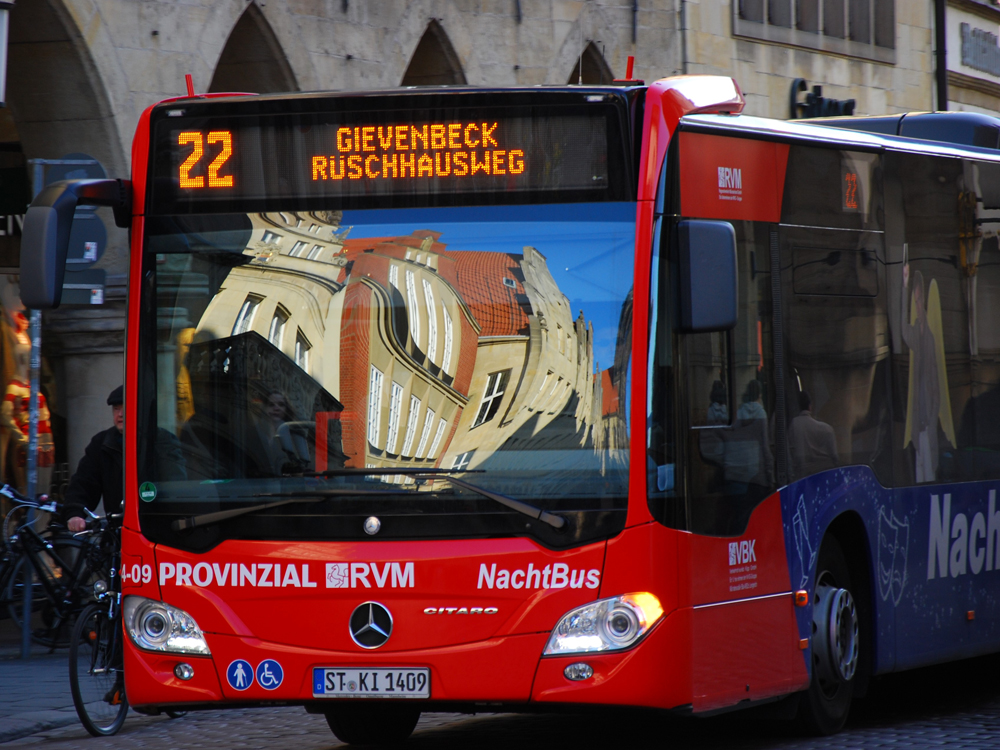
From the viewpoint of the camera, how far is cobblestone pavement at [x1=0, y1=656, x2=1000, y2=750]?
26.6 ft

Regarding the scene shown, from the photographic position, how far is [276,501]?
6.84 m

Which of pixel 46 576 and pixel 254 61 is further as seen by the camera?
pixel 254 61

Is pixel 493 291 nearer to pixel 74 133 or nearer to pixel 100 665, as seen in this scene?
pixel 100 665

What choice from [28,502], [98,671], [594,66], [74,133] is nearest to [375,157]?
[98,671]

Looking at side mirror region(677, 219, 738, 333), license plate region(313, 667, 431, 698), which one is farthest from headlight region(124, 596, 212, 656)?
side mirror region(677, 219, 738, 333)

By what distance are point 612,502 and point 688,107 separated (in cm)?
155

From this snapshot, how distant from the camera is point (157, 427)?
23.0 feet

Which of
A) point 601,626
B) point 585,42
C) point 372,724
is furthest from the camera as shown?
point 585,42

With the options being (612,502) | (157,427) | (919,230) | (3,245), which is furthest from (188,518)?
(3,245)

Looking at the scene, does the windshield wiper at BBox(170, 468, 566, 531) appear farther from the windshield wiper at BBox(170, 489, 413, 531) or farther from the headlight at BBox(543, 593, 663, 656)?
the headlight at BBox(543, 593, 663, 656)

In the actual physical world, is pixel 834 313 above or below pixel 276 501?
above

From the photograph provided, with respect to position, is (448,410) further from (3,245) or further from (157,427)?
(3,245)

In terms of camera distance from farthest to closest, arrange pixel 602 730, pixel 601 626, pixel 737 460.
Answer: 1. pixel 602 730
2. pixel 737 460
3. pixel 601 626

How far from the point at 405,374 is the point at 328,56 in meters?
10.9
